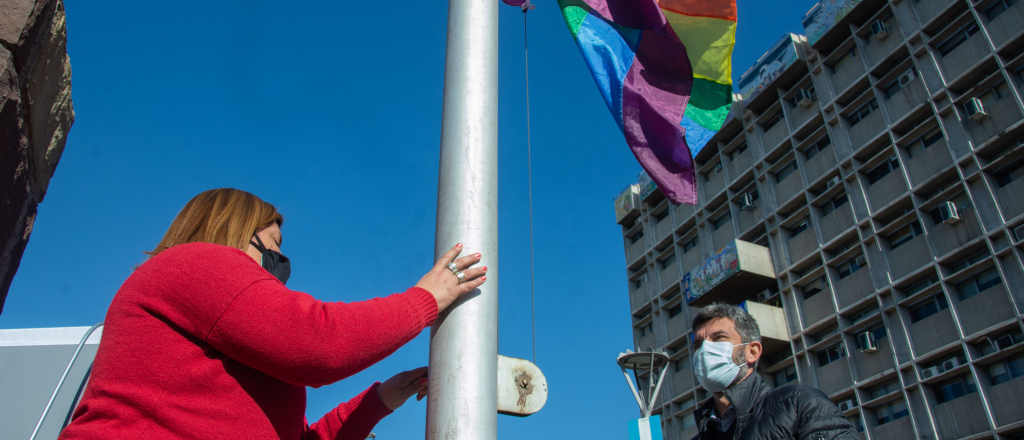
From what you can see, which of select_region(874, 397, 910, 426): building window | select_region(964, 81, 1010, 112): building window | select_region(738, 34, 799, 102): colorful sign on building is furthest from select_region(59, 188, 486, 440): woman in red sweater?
select_region(738, 34, 799, 102): colorful sign on building

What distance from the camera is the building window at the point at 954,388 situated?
19750 millimetres

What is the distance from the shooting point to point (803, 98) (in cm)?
2841

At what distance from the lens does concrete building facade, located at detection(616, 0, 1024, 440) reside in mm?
20031

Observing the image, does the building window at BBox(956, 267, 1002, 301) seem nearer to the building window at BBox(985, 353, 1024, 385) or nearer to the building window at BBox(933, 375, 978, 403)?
the building window at BBox(985, 353, 1024, 385)

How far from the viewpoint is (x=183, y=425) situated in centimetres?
147

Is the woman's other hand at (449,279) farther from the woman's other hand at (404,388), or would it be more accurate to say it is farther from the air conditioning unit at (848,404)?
the air conditioning unit at (848,404)

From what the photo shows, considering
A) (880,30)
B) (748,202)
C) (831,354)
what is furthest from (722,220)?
(880,30)

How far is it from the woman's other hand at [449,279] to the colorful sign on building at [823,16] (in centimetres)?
2874

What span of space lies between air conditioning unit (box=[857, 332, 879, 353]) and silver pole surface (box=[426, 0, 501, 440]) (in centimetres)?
2323

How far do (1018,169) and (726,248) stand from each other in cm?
1012

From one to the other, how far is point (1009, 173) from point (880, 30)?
7302 mm

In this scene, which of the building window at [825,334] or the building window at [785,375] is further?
the building window at [785,375]

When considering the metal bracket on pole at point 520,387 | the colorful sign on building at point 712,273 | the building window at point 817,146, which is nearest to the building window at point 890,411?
the colorful sign on building at point 712,273

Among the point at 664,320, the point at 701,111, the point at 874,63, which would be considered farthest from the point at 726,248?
the point at 701,111
